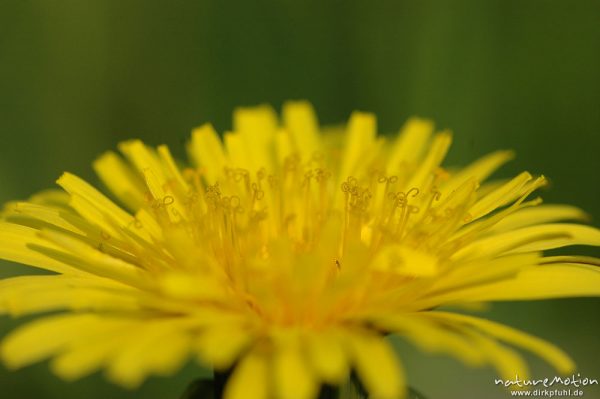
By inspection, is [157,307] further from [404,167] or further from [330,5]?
[330,5]

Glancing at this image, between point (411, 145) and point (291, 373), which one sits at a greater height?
point (411, 145)

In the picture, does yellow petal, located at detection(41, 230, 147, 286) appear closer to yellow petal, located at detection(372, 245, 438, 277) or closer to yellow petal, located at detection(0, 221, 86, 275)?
yellow petal, located at detection(0, 221, 86, 275)

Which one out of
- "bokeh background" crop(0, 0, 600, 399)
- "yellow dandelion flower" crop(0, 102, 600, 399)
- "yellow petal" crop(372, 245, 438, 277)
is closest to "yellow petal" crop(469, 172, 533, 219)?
"yellow dandelion flower" crop(0, 102, 600, 399)

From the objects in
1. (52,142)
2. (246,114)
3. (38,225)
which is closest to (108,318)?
(38,225)

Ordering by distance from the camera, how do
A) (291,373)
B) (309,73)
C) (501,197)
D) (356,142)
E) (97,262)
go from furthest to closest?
(309,73)
(356,142)
(501,197)
(97,262)
(291,373)

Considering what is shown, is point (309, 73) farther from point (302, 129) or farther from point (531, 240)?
point (531, 240)

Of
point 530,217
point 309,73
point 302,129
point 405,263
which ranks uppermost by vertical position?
point 309,73

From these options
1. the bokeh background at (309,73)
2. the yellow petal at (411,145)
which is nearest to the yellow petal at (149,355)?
the yellow petal at (411,145)

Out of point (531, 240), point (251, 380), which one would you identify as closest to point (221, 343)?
point (251, 380)

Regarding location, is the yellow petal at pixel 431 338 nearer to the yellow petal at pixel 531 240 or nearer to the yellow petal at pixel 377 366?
the yellow petal at pixel 377 366
